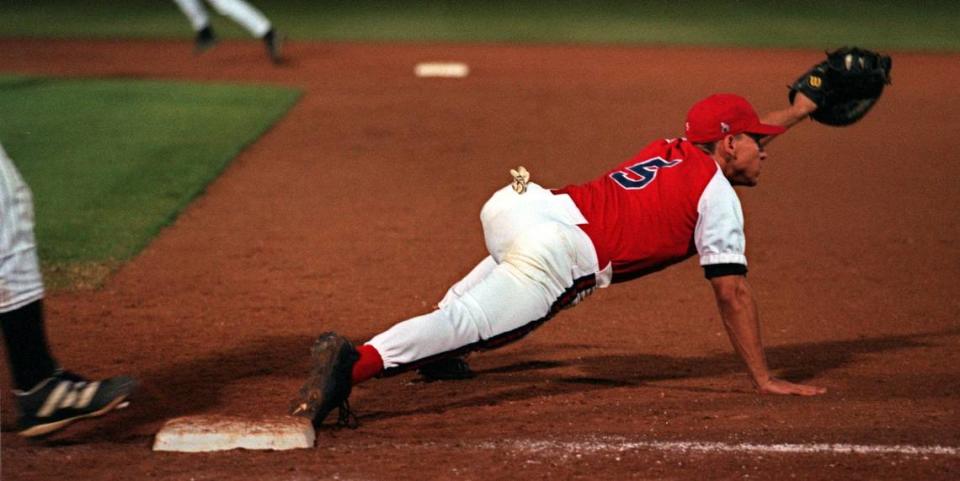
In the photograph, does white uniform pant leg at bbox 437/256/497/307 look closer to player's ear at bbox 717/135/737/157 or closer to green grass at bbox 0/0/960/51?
player's ear at bbox 717/135/737/157

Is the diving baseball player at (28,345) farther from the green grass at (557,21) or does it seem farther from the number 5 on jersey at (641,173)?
the green grass at (557,21)

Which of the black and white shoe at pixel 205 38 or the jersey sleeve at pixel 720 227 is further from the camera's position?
the black and white shoe at pixel 205 38

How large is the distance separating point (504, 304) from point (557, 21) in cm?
1724

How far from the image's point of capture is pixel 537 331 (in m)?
6.66

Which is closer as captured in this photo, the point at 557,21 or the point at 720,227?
the point at 720,227

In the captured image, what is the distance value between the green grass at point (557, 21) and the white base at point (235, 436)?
15.0 meters

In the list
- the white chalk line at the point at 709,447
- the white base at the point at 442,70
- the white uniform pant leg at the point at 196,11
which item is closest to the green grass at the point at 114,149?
the white uniform pant leg at the point at 196,11

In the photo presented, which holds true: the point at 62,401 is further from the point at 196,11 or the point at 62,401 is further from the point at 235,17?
the point at 196,11

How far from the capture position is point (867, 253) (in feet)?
27.0

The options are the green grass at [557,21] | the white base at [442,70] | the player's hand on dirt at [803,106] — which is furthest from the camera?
the green grass at [557,21]

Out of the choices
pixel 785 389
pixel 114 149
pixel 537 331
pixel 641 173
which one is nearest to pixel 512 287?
pixel 641 173

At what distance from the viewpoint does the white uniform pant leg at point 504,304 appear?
4.88 meters

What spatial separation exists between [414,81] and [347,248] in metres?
7.28

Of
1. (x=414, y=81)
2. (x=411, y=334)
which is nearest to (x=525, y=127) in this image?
(x=414, y=81)
